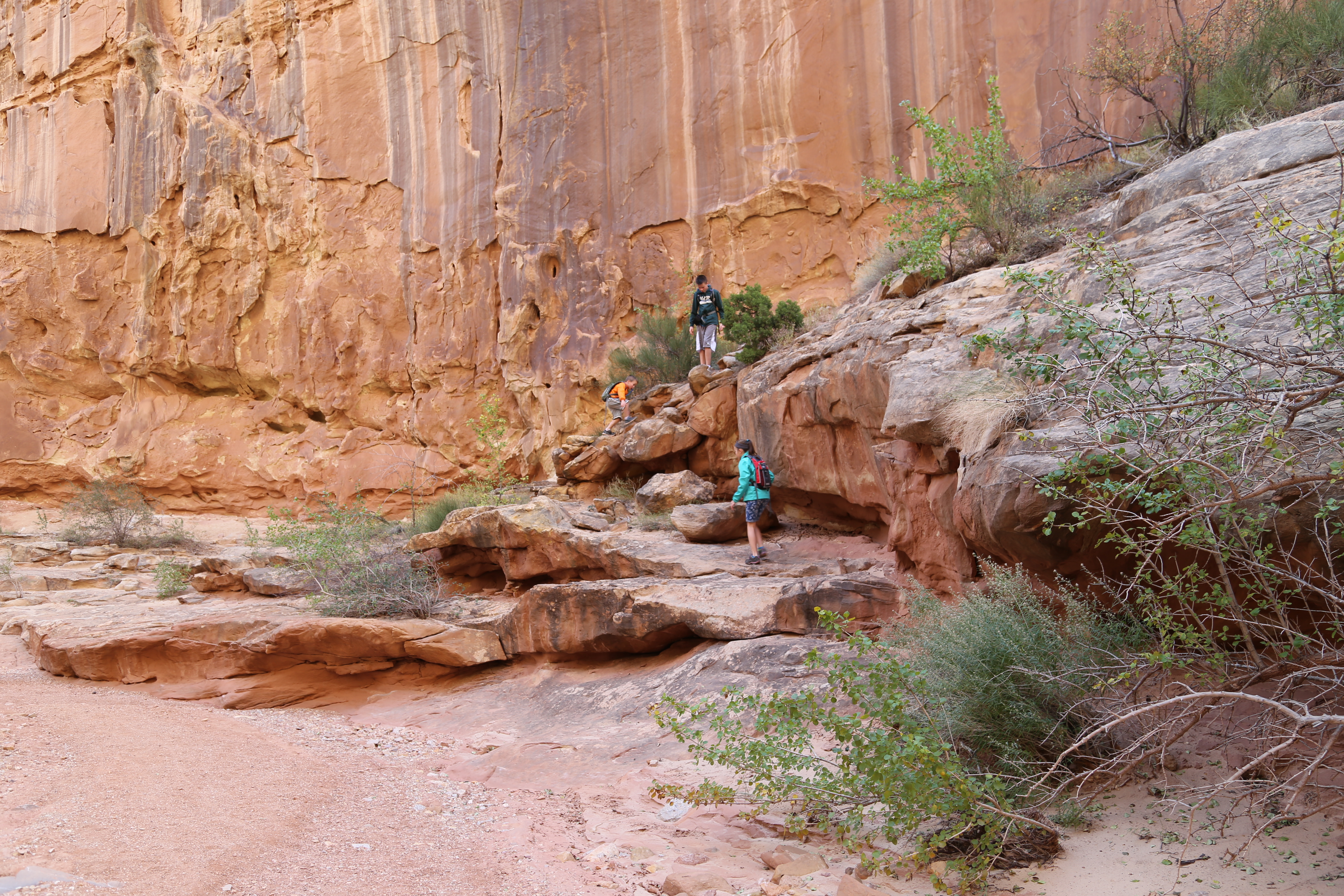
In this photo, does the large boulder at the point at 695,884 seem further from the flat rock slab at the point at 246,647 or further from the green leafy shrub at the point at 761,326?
the green leafy shrub at the point at 761,326

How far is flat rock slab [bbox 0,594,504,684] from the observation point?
783cm

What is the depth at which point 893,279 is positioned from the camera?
28.5 ft

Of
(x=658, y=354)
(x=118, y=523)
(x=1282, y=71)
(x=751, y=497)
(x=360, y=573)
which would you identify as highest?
(x=1282, y=71)

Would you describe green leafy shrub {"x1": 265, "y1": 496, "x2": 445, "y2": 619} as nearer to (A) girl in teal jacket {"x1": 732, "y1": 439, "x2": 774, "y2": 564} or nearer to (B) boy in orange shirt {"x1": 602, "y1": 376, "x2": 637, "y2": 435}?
(A) girl in teal jacket {"x1": 732, "y1": 439, "x2": 774, "y2": 564}

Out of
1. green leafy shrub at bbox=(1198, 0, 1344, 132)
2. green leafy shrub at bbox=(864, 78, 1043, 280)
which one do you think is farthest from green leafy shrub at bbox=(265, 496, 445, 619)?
green leafy shrub at bbox=(1198, 0, 1344, 132)

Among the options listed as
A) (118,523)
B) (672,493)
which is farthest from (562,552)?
(118,523)

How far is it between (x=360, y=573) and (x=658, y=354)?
22.5 feet

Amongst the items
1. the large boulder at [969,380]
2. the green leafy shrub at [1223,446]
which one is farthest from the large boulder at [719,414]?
the green leafy shrub at [1223,446]

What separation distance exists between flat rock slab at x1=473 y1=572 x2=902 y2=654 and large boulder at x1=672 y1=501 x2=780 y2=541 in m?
1.26

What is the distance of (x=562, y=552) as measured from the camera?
29.3 ft

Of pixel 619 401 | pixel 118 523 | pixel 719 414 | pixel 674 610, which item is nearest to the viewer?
pixel 674 610

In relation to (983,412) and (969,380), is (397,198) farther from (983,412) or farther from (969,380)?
(983,412)

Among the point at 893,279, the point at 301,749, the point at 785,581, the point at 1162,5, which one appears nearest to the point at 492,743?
the point at 301,749

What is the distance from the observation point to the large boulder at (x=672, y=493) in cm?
1010
